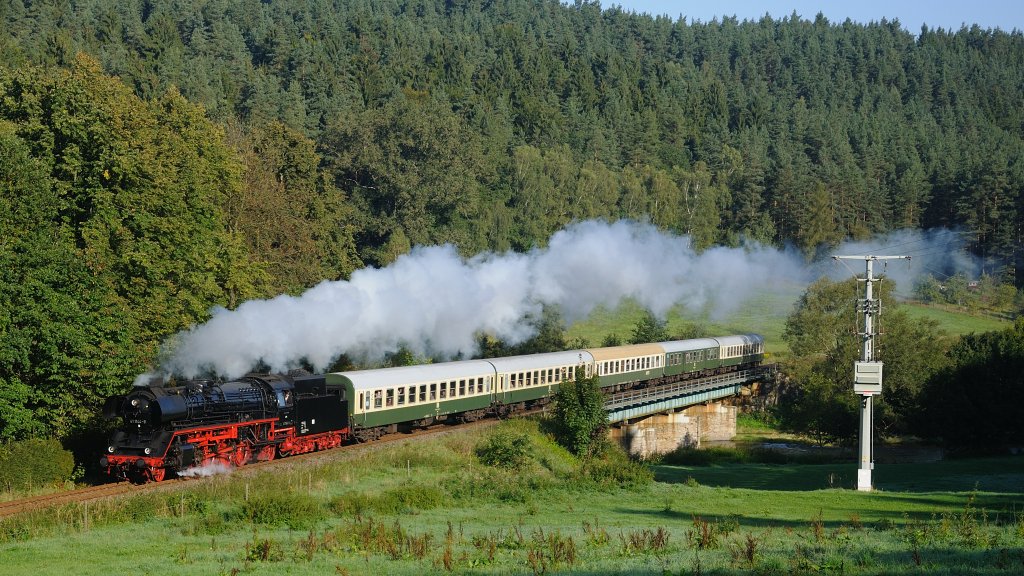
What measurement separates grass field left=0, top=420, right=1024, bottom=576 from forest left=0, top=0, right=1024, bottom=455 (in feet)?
36.1

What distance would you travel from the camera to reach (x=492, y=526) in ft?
96.2

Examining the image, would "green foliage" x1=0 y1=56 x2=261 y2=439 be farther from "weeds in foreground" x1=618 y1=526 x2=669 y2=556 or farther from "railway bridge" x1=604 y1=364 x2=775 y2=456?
"railway bridge" x1=604 y1=364 x2=775 y2=456

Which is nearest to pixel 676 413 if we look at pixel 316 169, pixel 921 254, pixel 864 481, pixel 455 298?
pixel 455 298

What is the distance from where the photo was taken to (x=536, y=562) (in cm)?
2270

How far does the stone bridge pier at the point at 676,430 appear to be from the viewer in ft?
220

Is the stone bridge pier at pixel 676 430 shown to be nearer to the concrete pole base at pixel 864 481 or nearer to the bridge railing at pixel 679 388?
the bridge railing at pixel 679 388

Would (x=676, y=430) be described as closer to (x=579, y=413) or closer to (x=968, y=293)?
(x=579, y=413)

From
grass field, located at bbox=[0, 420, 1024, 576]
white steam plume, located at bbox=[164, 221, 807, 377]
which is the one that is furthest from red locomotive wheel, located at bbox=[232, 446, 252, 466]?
white steam plume, located at bbox=[164, 221, 807, 377]

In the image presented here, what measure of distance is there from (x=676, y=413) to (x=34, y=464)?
47967 millimetres

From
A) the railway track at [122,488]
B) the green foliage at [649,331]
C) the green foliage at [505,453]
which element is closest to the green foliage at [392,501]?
the railway track at [122,488]

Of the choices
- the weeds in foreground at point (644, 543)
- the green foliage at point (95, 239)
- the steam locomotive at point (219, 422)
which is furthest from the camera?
the green foliage at point (95, 239)

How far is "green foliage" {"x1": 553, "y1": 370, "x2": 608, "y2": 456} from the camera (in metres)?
48.9

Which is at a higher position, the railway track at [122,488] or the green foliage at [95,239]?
the green foliage at [95,239]

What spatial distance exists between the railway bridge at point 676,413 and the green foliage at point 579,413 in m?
8.12
